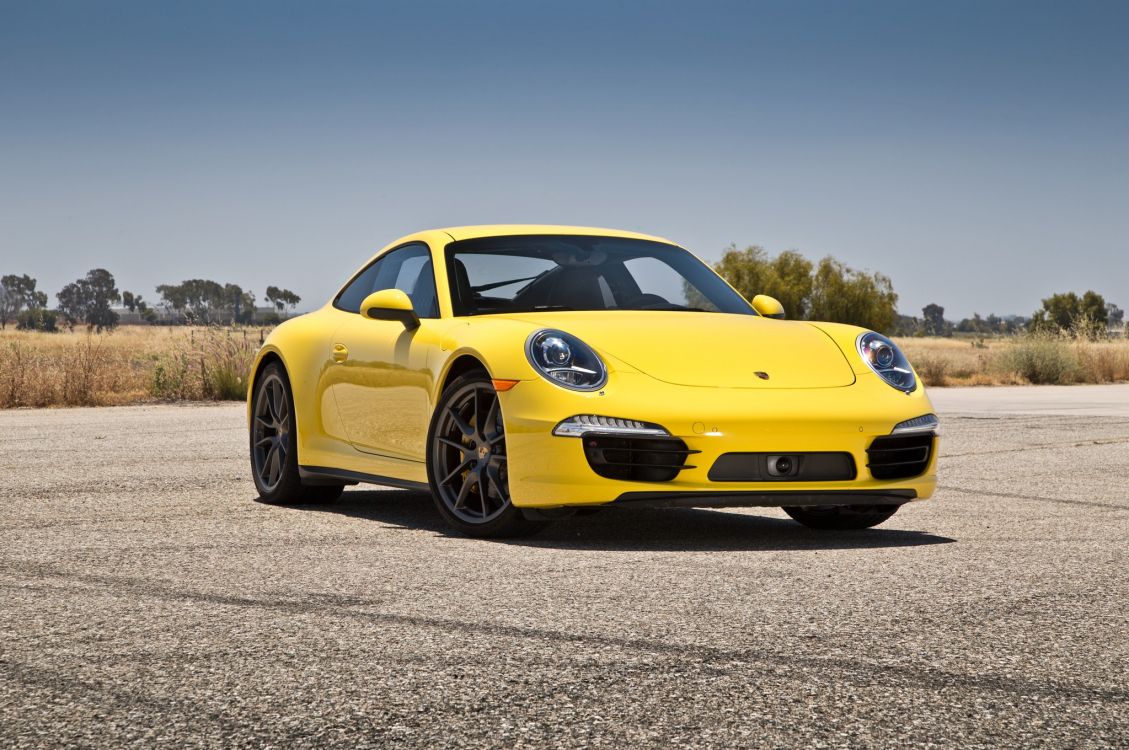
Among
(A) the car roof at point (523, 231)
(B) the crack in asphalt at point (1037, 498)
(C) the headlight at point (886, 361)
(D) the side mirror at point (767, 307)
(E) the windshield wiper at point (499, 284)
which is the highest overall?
(A) the car roof at point (523, 231)

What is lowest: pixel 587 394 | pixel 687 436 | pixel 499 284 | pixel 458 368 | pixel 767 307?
pixel 687 436

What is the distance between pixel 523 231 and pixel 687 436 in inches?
84.4

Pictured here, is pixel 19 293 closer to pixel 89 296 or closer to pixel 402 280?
pixel 89 296

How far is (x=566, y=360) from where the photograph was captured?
5996 mm

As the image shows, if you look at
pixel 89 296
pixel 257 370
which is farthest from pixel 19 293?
pixel 257 370

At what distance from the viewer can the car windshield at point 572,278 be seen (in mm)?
7039

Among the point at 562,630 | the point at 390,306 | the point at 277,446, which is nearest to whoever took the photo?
the point at 562,630

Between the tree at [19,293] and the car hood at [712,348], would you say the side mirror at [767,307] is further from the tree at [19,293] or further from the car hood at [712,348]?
the tree at [19,293]

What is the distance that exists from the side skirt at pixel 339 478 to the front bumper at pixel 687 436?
3.62 ft

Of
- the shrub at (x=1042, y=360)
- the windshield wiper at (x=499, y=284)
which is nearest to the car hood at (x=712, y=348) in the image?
the windshield wiper at (x=499, y=284)

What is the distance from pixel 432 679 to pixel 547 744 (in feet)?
1.98

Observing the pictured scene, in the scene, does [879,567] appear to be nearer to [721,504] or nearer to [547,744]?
[721,504]

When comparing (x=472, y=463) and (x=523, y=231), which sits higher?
(x=523, y=231)

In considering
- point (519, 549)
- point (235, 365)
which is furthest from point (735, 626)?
point (235, 365)
